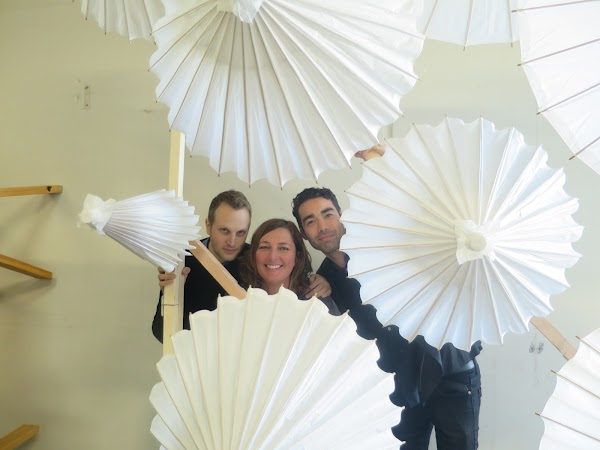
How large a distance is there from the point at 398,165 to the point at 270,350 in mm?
565

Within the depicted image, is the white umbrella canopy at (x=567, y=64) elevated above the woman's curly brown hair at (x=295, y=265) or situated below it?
above

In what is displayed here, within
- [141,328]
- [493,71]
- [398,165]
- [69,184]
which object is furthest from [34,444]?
[493,71]

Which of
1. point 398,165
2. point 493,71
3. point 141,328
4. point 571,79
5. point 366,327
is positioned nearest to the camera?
point 571,79

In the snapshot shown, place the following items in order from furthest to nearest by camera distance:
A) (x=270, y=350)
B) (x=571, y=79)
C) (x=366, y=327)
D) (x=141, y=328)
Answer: (x=141, y=328) < (x=366, y=327) < (x=571, y=79) < (x=270, y=350)

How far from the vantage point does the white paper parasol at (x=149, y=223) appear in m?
1.46

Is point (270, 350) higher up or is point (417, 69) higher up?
point (417, 69)

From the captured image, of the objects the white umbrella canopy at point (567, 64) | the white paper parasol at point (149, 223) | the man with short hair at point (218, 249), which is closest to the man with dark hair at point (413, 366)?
the man with short hair at point (218, 249)

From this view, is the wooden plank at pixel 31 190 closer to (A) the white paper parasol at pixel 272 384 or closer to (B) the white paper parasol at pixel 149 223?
(B) the white paper parasol at pixel 149 223

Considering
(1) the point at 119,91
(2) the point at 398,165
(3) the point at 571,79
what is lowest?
(2) the point at 398,165

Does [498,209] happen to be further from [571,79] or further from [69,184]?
[69,184]

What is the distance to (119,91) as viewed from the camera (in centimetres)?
245

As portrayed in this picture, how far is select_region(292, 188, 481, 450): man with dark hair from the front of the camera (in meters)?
1.78

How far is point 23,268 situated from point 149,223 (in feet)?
3.57

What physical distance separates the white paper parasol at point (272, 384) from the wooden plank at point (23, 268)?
1281 millimetres
